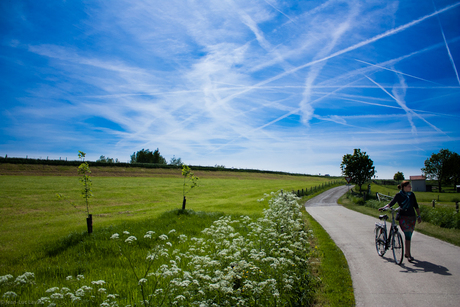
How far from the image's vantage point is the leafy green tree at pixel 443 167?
56.3 meters

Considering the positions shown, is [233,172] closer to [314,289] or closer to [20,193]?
[20,193]

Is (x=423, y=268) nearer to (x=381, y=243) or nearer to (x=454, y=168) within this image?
(x=381, y=243)

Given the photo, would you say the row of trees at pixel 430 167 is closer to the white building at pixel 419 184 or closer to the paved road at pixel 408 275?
the white building at pixel 419 184

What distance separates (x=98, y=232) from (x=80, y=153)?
15.0 ft

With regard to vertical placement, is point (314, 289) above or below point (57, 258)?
above

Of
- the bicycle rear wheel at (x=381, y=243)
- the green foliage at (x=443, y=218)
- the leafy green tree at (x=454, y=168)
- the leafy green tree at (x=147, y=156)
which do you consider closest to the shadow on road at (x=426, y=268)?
the bicycle rear wheel at (x=381, y=243)

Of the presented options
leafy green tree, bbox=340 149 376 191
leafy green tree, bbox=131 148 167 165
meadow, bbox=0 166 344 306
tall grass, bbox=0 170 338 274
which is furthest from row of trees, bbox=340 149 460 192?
leafy green tree, bbox=131 148 167 165

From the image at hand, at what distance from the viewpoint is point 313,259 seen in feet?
25.6

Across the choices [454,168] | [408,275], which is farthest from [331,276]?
[454,168]

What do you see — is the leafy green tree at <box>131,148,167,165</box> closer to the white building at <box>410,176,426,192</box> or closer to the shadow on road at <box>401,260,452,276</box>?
the white building at <box>410,176,426,192</box>

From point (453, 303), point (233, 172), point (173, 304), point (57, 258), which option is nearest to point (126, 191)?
point (57, 258)

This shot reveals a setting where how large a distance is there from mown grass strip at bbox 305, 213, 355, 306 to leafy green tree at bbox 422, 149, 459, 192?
6614cm

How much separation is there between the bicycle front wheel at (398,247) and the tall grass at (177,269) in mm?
2681

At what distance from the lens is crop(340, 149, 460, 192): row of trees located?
134 ft
